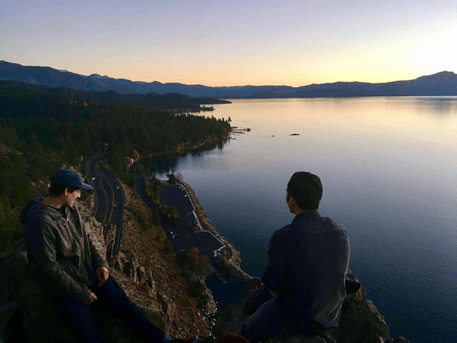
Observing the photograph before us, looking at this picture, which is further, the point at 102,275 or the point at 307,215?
the point at 102,275

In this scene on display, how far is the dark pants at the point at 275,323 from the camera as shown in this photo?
3816 mm

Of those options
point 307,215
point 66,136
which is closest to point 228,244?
point 307,215

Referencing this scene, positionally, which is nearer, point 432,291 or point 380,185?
point 432,291

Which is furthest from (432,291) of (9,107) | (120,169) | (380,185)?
(9,107)

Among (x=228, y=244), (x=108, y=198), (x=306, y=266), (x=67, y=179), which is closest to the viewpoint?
(x=306, y=266)

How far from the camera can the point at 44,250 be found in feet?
14.0

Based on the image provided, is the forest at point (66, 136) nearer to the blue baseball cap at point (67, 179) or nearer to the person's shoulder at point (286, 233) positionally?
the blue baseball cap at point (67, 179)

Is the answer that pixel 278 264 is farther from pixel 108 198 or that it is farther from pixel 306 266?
pixel 108 198

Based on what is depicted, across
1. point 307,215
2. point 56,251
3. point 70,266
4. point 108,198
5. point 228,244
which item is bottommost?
point 228,244

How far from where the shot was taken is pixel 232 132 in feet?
526

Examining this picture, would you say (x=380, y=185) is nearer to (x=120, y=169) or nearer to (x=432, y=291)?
(x=432, y=291)

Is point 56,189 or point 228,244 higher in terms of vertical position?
point 56,189

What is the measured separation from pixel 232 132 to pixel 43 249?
158 m

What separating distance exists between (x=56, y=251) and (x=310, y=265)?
157 inches
